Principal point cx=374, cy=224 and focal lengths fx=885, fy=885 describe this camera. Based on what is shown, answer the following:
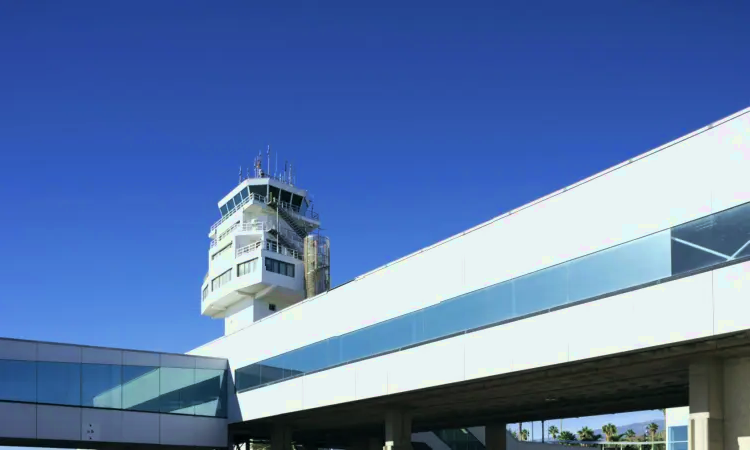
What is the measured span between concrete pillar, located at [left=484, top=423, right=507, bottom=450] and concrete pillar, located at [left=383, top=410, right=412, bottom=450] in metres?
11.2

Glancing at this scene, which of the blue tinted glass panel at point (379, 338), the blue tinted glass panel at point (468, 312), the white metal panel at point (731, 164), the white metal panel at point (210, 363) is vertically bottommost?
the white metal panel at point (210, 363)

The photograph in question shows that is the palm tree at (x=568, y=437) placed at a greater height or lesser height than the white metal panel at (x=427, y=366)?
lesser

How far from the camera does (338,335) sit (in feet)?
111

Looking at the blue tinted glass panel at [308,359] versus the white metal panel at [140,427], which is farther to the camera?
the white metal panel at [140,427]

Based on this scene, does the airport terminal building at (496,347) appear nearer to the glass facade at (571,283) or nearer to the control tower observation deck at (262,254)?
the glass facade at (571,283)

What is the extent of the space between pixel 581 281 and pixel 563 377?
4.65 m

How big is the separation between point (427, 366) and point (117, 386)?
18.4 metres

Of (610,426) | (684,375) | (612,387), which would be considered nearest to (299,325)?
(612,387)

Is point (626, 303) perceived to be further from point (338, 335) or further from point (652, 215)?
point (338, 335)

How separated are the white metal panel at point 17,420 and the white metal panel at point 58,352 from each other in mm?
2204

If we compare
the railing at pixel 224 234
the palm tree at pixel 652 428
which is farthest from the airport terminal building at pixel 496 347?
the palm tree at pixel 652 428

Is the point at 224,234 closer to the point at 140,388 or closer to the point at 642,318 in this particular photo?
the point at 140,388

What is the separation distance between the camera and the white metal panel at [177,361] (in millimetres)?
42188

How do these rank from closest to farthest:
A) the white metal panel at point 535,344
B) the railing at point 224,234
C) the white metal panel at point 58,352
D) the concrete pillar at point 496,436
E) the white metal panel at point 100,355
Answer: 1. the white metal panel at point 535,344
2. the white metal panel at point 58,352
3. the white metal panel at point 100,355
4. the concrete pillar at point 496,436
5. the railing at point 224,234
